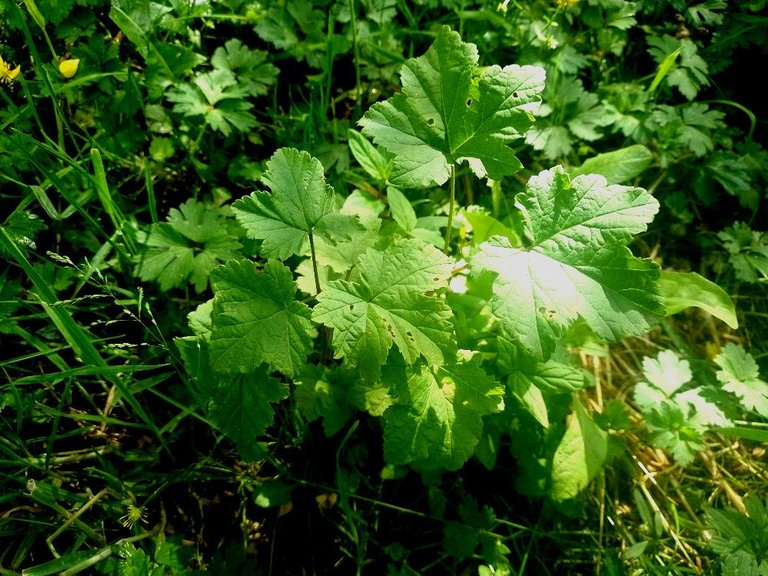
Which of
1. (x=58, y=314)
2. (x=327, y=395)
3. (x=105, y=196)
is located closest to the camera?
(x=58, y=314)

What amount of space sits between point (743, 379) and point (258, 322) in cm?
207

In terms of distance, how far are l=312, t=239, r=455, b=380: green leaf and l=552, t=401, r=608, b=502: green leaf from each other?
0.81 metres

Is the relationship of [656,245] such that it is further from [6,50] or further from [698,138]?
[6,50]

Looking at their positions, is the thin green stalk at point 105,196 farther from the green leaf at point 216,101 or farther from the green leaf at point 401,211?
Answer: the green leaf at point 401,211

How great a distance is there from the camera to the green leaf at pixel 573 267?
1326 mm

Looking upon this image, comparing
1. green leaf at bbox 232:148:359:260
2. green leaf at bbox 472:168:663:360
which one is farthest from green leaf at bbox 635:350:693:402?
green leaf at bbox 232:148:359:260

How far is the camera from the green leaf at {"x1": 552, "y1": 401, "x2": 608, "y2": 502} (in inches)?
73.5

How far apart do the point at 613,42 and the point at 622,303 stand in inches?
77.6

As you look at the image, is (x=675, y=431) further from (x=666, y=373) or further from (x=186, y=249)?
(x=186, y=249)

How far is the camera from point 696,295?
189cm

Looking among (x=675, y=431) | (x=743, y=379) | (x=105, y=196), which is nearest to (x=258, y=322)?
(x=105, y=196)

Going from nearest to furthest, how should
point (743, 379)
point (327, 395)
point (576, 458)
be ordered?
point (327, 395) < point (576, 458) < point (743, 379)

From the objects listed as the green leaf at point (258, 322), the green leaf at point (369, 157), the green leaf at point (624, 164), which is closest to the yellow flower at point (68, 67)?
the green leaf at point (369, 157)

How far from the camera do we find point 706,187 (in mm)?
2629
